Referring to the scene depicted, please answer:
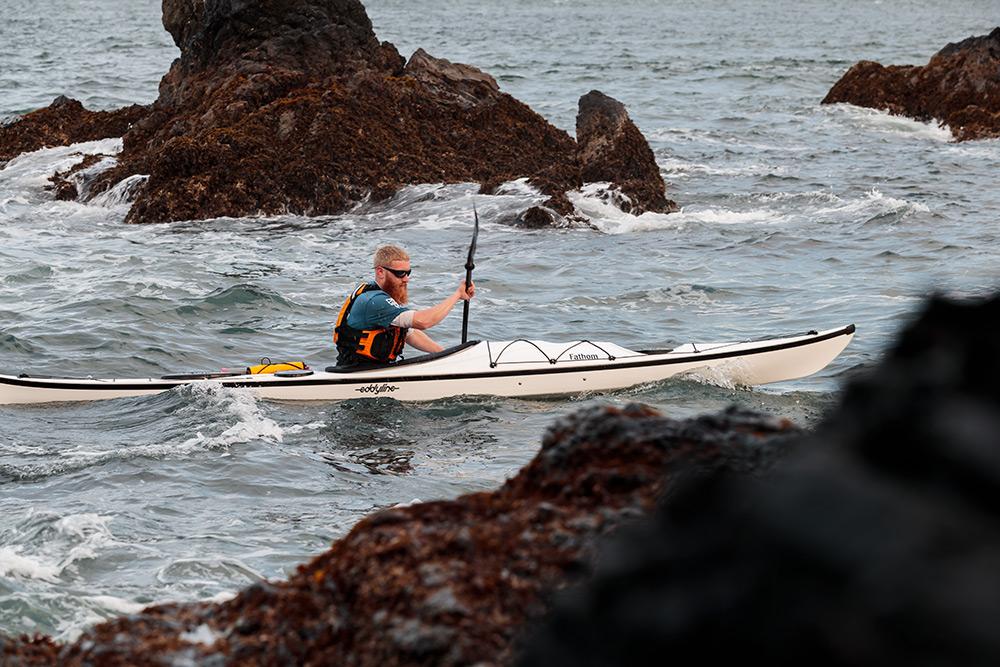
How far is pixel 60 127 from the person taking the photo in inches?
856

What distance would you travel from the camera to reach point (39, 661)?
2.79m

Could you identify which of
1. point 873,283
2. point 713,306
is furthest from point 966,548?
point 873,283

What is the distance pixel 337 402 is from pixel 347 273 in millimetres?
5003

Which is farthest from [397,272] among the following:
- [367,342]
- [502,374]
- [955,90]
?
[955,90]

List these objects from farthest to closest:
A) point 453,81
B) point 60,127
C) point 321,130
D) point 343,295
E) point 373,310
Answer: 1. point 60,127
2. point 453,81
3. point 321,130
4. point 343,295
5. point 373,310

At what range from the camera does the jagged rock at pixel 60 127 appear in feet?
69.7

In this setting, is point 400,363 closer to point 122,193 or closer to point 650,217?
point 650,217

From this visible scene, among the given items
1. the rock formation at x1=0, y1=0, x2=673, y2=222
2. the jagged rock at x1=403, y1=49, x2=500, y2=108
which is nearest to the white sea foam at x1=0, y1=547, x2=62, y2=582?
the rock formation at x1=0, y1=0, x2=673, y2=222

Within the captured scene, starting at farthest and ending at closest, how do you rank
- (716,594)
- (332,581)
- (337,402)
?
(337,402), (332,581), (716,594)

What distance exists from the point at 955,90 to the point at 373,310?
1965cm

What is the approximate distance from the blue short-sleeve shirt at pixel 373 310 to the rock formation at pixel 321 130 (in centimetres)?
736

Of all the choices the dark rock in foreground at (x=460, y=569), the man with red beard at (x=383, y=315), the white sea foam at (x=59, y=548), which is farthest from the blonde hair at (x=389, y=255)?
the dark rock in foreground at (x=460, y=569)

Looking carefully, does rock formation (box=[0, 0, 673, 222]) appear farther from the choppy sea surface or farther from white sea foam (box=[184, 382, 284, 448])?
white sea foam (box=[184, 382, 284, 448])

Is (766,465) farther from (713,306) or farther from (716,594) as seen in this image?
(713,306)
